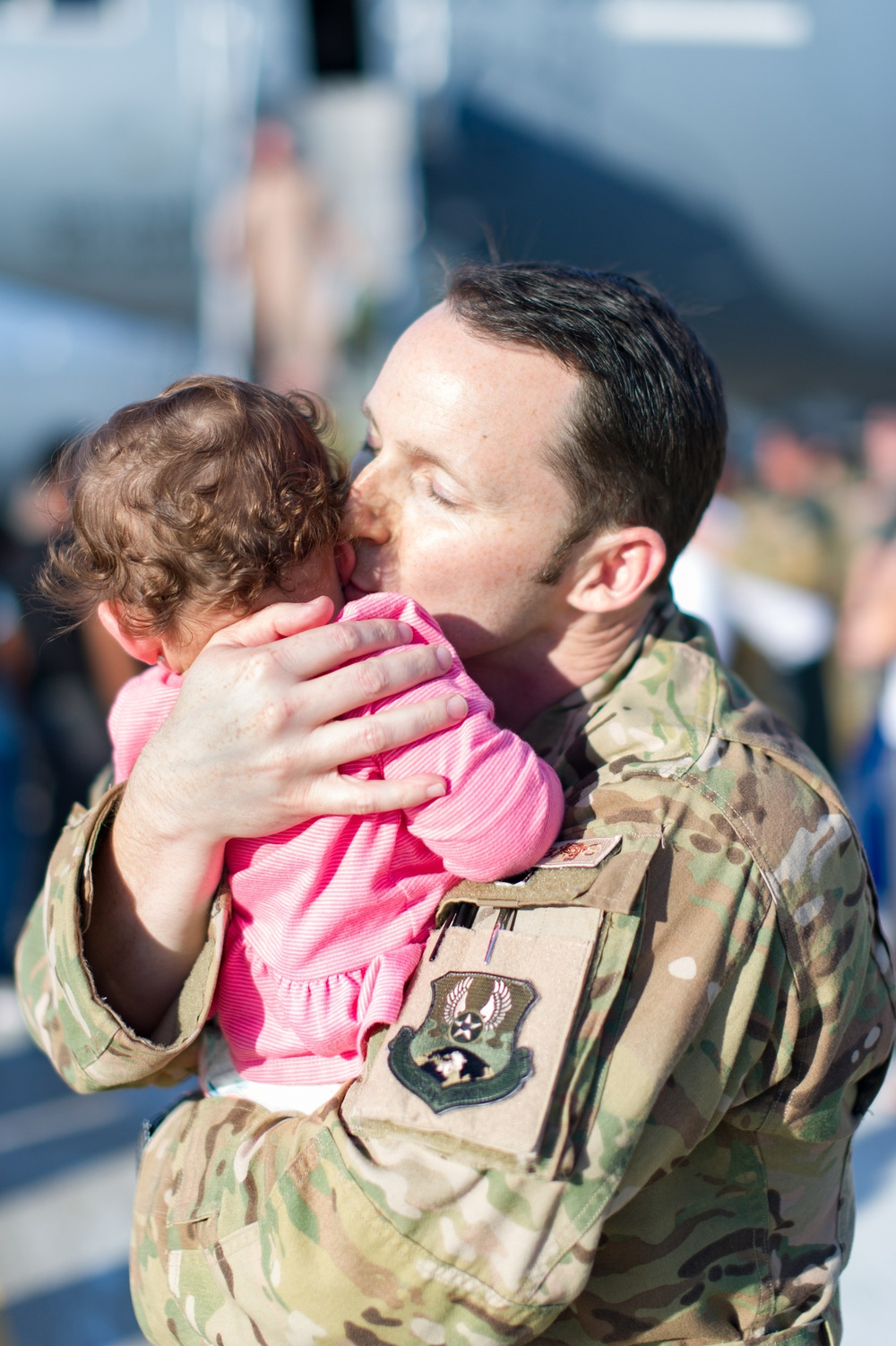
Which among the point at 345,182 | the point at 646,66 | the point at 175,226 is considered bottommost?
the point at 175,226

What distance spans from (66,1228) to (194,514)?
317cm

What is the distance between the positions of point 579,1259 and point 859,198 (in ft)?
32.5

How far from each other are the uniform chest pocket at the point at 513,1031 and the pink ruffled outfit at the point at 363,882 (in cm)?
9

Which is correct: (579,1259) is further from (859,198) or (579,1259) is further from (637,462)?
(859,198)

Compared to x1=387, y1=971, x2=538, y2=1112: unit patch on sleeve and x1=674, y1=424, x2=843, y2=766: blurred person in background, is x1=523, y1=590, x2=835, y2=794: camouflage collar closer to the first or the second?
x1=387, y1=971, x2=538, y2=1112: unit patch on sleeve

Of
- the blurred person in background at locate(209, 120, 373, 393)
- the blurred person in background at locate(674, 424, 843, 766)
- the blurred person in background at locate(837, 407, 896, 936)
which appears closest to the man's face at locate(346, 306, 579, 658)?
the blurred person in background at locate(837, 407, 896, 936)

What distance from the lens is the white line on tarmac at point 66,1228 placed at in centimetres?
332

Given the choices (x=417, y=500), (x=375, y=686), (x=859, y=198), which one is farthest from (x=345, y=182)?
(x=375, y=686)

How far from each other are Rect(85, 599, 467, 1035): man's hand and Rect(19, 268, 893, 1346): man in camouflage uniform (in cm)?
3

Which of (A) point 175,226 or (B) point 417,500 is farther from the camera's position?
(A) point 175,226

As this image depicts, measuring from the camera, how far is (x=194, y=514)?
134 cm

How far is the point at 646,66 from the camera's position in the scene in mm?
8352

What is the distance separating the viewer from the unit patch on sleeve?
1.14 metres

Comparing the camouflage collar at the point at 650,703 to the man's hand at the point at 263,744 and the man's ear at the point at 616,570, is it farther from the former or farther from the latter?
the man's hand at the point at 263,744
